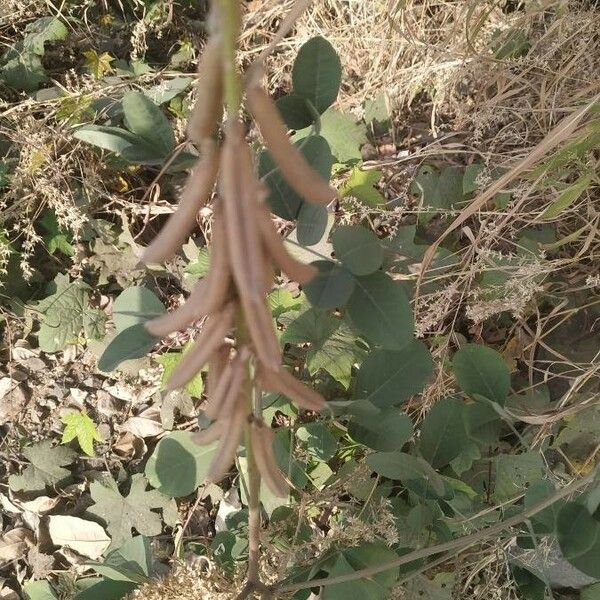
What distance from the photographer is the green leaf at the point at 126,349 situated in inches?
38.6

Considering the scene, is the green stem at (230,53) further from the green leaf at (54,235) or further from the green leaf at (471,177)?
the green leaf at (54,235)

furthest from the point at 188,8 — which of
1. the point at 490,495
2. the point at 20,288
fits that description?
the point at 490,495

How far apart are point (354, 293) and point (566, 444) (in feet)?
3.04

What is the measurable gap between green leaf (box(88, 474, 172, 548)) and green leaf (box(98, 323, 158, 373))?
0.81 m

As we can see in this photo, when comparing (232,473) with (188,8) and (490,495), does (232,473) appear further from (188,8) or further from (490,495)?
(188,8)

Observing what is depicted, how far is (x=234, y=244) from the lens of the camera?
47 centimetres

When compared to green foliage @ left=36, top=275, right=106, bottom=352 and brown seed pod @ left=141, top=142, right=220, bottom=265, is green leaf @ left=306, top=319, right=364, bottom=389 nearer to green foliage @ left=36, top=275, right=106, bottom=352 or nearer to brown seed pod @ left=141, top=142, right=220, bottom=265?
green foliage @ left=36, top=275, right=106, bottom=352

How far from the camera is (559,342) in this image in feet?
5.55

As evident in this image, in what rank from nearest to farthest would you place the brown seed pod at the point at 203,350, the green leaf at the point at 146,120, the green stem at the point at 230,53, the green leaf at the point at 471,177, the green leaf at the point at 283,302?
the green stem at the point at 230,53 → the brown seed pod at the point at 203,350 → the green leaf at the point at 146,120 → the green leaf at the point at 283,302 → the green leaf at the point at 471,177

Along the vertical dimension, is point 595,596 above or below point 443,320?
below

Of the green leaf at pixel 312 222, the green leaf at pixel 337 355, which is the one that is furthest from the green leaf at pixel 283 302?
the green leaf at pixel 312 222

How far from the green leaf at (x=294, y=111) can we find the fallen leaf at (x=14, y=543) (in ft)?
4.52

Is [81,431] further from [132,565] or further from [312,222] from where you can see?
[312,222]

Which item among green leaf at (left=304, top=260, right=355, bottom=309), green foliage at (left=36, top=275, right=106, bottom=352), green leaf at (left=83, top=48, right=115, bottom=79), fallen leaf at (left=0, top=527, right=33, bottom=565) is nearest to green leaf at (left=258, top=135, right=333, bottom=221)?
green leaf at (left=304, top=260, right=355, bottom=309)
